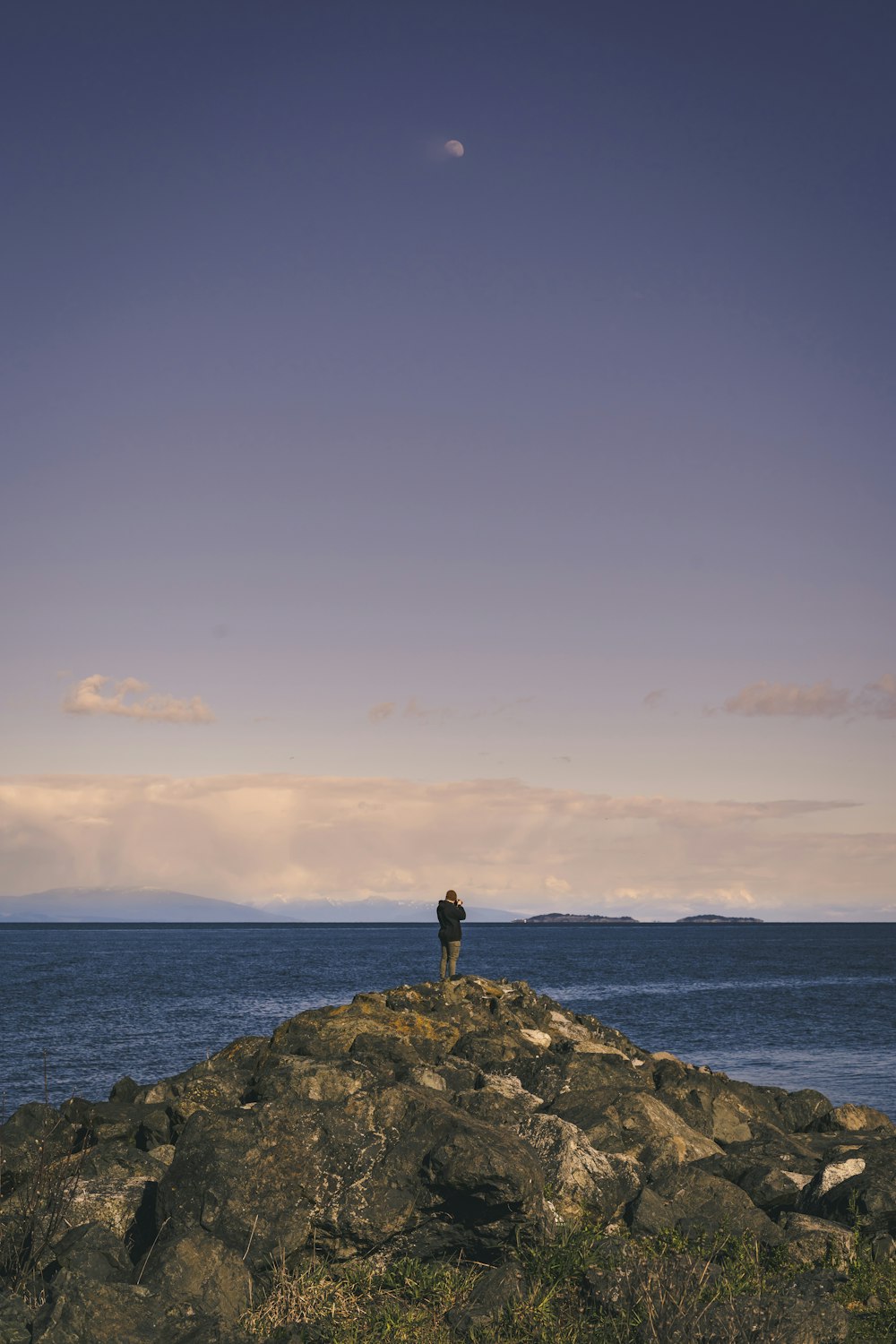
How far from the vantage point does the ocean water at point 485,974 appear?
35594mm

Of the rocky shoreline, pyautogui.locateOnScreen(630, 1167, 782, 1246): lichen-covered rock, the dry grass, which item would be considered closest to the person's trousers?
the rocky shoreline

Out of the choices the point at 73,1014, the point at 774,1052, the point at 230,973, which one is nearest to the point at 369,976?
the point at 230,973

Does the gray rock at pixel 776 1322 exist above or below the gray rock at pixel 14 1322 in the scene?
above

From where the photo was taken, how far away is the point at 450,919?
2897 cm

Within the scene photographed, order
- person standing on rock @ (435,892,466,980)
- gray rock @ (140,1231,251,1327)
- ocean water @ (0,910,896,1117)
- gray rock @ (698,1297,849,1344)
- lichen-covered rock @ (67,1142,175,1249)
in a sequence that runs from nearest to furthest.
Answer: gray rock @ (698,1297,849,1344)
gray rock @ (140,1231,251,1327)
lichen-covered rock @ (67,1142,175,1249)
person standing on rock @ (435,892,466,980)
ocean water @ (0,910,896,1117)

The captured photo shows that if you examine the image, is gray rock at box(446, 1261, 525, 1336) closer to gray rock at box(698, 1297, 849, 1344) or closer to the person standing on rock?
gray rock at box(698, 1297, 849, 1344)

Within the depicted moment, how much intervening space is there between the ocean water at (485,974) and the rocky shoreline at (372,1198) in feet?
6.00

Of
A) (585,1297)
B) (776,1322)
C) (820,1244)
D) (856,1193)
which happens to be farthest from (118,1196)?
(856,1193)

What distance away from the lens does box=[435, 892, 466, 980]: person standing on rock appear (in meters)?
28.7

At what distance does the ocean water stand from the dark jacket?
10161 mm

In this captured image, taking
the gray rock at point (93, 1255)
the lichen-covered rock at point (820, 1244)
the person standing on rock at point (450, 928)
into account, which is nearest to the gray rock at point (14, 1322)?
the gray rock at point (93, 1255)

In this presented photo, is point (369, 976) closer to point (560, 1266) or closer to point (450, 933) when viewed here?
point (450, 933)

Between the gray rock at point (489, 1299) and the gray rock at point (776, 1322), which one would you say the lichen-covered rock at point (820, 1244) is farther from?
the gray rock at point (489, 1299)

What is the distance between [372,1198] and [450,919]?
18.8m
